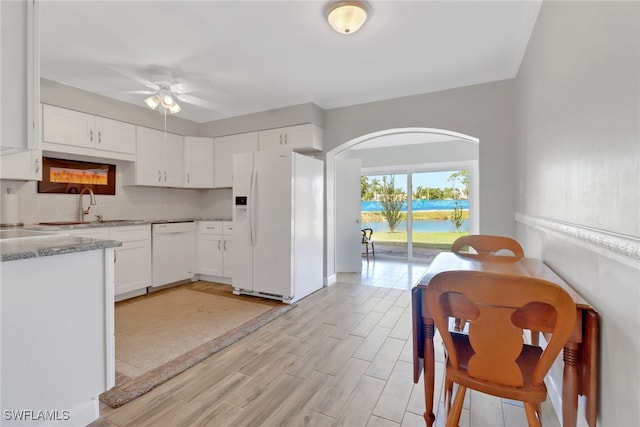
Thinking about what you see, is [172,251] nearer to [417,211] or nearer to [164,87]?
[164,87]

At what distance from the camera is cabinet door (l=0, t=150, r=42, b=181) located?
2.91 meters

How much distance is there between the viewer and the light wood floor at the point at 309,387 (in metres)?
1.59

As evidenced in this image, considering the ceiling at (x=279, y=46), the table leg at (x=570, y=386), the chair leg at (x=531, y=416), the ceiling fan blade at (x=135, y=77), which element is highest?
the ceiling at (x=279, y=46)

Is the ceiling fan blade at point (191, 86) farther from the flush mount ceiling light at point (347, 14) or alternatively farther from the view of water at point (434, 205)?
the view of water at point (434, 205)

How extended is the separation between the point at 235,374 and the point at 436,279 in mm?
1603

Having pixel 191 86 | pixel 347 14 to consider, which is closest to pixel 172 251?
pixel 191 86

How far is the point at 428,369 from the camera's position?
136cm

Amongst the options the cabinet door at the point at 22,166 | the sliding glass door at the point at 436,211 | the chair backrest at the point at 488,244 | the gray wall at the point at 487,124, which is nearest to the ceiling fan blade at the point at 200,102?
the cabinet door at the point at 22,166

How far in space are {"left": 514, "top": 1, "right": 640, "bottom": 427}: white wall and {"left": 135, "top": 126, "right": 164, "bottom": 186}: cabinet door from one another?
14.8 feet

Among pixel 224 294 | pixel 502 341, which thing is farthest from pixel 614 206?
pixel 224 294

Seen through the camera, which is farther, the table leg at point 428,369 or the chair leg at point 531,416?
the table leg at point 428,369

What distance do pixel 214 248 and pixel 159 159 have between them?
5.04 feet

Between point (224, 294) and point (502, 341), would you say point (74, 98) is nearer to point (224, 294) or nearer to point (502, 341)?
point (224, 294)

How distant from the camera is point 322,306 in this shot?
339cm
